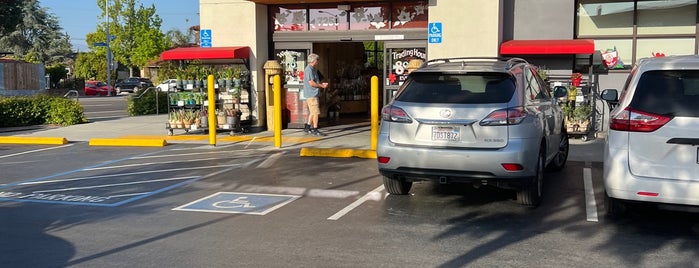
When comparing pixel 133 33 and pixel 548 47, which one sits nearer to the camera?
pixel 548 47

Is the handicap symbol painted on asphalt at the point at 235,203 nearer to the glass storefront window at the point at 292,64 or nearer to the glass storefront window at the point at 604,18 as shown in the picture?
the glass storefront window at the point at 292,64

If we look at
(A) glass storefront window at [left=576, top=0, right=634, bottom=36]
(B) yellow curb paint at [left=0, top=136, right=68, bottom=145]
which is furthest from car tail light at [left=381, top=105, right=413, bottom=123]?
(B) yellow curb paint at [left=0, top=136, right=68, bottom=145]

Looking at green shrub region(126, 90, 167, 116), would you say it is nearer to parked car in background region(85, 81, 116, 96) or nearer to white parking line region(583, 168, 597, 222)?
white parking line region(583, 168, 597, 222)

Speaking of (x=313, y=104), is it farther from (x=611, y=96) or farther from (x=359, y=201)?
(x=611, y=96)

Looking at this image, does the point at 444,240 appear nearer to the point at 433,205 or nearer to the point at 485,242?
the point at 485,242

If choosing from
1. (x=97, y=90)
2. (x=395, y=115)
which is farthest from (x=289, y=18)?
(x=97, y=90)

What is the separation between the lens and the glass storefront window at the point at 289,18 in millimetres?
15195

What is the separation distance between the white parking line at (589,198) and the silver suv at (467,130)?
0.58 metres

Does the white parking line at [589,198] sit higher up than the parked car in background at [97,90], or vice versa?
the parked car in background at [97,90]

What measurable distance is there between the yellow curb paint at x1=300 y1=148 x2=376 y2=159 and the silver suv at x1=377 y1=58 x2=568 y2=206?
3.75 metres

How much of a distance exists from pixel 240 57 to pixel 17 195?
700 centimetres

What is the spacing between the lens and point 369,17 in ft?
48.3

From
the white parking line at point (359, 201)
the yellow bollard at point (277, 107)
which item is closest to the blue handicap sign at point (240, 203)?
the white parking line at point (359, 201)

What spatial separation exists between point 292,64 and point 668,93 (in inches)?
420
